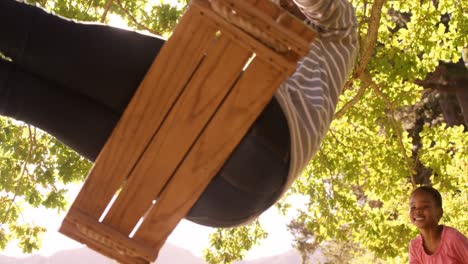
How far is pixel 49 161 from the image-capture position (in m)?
7.95

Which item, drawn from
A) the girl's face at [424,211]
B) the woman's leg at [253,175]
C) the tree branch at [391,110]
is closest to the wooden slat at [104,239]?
the woman's leg at [253,175]

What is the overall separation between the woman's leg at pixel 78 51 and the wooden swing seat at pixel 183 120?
0.28ft

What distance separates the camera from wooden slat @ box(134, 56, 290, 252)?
4.36 ft

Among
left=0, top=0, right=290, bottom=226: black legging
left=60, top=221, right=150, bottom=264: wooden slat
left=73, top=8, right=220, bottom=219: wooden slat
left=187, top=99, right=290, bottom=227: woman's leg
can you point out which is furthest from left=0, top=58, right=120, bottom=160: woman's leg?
left=187, top=99, right=290, bottom=227: woman's leg

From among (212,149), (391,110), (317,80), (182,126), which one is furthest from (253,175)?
(391,110)

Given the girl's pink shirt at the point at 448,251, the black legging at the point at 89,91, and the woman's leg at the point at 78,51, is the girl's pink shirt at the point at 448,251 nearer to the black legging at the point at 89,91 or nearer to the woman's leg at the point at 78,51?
the black legging at the point at 89,91

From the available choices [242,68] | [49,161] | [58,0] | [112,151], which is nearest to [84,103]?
[112,151]

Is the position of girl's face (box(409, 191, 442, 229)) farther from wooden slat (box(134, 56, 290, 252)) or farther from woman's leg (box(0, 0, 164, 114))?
woman's leg (box(0, 0, 164, 114))

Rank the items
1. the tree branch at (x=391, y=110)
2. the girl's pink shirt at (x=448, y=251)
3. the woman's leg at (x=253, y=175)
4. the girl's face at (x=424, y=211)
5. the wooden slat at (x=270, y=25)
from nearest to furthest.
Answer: the wooden slat at (x=270, y=25), the woman's leg at (x=253, y=175), the girl's pink shirt at (x=448, y=251), the girl's face at (x=424, y=211), the tree branch at (x=391, y=110)

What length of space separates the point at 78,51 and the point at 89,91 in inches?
4.7

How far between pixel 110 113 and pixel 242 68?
42 centimetres

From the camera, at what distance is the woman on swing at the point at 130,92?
131cm

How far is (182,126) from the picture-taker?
4.43 feet

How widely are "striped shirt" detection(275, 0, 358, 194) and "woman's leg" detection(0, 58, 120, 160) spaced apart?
0.52 m
